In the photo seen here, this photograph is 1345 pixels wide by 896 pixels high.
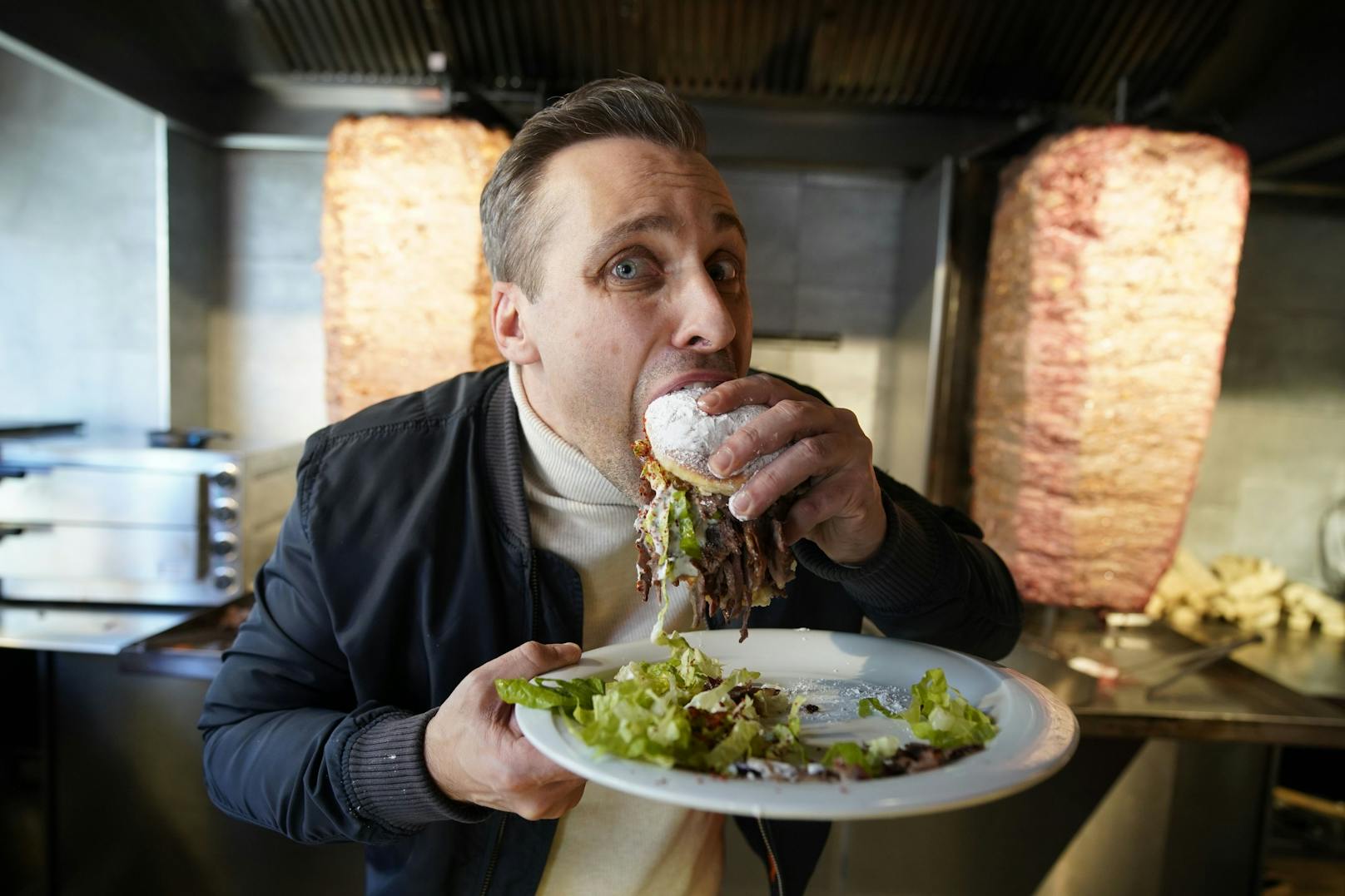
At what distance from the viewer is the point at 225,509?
9.25ft

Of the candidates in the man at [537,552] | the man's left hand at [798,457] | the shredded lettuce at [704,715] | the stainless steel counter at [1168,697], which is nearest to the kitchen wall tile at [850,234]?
the stainless steel counter at [1168,697]

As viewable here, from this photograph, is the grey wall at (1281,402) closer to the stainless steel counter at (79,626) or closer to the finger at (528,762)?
the finger at (528,762)

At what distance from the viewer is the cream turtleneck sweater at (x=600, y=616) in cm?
147

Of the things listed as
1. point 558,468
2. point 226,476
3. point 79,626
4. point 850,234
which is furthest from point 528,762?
point 850,234

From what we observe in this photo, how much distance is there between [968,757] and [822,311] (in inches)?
118

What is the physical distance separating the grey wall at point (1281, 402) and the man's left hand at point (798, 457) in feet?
10.6

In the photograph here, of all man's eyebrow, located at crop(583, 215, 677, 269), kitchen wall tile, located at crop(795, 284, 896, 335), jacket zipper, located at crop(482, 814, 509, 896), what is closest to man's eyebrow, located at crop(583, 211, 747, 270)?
man's eyebrow, located at crop(583, 215, 677, 269)

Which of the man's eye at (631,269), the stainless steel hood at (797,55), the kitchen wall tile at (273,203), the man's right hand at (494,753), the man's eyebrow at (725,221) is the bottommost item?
the man's right hand at (494,753)

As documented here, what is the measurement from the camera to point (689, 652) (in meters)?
1.18

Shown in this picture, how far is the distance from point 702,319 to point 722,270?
0.56 ft

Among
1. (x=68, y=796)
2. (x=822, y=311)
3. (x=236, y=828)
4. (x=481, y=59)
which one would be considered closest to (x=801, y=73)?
(x=822, y=311)

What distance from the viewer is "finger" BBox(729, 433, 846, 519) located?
0.99 m

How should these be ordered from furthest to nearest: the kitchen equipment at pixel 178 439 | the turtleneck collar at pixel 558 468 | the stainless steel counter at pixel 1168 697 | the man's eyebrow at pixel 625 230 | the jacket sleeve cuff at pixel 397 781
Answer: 1. the kitchen equipment at pixel 178 439
2. the stainless steel counter at pixel 1168 697
3. the turtleneck collar at pixel 558 468
4. the man's eyebrow at pixel 625 230
5. the jacket sleeve cuff at pixel 397 781

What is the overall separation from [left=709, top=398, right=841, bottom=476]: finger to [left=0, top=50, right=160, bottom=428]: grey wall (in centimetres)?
345
